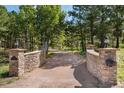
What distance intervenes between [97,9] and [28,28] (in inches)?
178

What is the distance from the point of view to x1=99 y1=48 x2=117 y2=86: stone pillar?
776 cm

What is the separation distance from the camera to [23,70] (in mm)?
9977

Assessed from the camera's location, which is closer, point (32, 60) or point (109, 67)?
point (109, 67)

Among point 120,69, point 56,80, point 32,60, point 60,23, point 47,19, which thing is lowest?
point 56,80

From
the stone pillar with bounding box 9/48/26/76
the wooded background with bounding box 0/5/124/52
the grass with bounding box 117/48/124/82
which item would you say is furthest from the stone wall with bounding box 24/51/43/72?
the wooded background with bounding box 0/5/124/52

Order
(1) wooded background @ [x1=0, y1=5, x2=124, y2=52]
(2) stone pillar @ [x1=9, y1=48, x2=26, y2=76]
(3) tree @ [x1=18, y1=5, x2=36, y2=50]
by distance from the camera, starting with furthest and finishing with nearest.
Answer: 1. (3) tree @ [x1=18, y1=5, x2=36, y2=50]
2. (1) wooded background @ [x1=0, y1=5, x2=124, y2=52]
3. (2) stone pillar @ [x1=9, y1=48, x2=26, y2=76]

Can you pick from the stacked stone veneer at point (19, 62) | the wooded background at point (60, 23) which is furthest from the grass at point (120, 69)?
the wooded background at point (60, 23)

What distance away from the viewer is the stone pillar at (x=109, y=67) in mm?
7758

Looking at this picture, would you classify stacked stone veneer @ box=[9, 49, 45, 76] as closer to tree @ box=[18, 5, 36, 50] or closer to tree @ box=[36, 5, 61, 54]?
tree @ box=[36, 5, 61, 54]

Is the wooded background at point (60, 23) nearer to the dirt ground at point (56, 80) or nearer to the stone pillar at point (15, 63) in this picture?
the dirt ground at point (56, 80)

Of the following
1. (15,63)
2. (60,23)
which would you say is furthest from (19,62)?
(60,23)

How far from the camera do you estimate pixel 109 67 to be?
7.82m

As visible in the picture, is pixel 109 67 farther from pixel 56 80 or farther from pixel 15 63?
pixel 15 63
